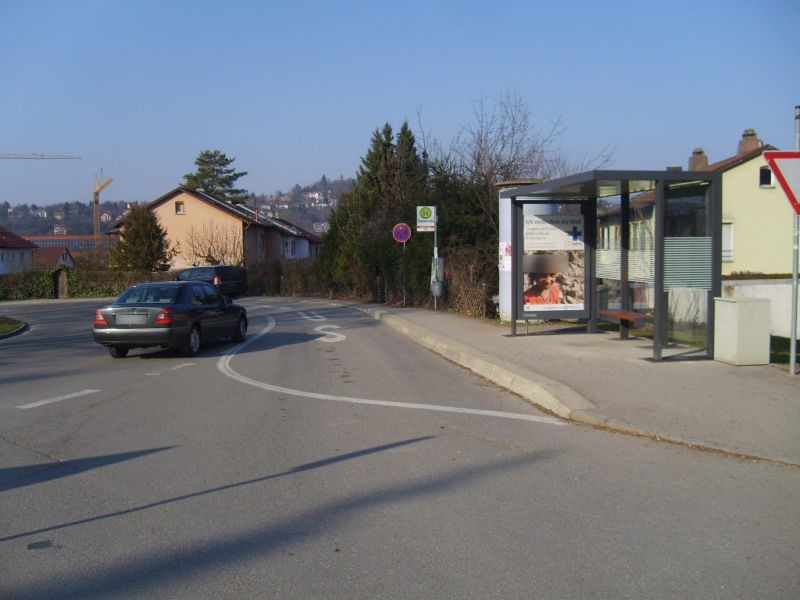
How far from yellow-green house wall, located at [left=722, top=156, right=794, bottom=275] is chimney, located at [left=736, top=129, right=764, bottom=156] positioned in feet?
9.41

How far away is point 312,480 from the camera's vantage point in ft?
20.2

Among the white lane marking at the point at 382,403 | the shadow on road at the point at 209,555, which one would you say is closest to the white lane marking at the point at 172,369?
the white lane marking at the point at 382,403

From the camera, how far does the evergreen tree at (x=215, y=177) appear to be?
3561 inches

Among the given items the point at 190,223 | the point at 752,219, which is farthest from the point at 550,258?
the point at 190,223

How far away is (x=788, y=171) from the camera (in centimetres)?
973

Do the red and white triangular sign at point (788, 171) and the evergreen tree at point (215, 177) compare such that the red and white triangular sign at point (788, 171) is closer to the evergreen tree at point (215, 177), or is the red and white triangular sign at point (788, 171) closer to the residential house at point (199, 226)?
the residential house at point (199, 226)

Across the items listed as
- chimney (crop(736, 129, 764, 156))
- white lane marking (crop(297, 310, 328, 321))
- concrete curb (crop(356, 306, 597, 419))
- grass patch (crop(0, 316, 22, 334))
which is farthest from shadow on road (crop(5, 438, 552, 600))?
chimney (crop(736, 129, 764, 156))

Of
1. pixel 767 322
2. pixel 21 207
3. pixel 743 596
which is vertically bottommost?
pixel 743 596

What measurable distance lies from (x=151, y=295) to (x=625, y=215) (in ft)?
29.7

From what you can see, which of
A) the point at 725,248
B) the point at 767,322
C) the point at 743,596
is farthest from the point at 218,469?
the point at 725,248

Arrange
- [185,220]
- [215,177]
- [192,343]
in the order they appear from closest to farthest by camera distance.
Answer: [192,343]
[185,220]
[215,177]

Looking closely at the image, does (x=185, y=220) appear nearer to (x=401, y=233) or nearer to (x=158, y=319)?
(x=401, y=233)

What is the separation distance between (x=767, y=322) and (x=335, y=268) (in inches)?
1058

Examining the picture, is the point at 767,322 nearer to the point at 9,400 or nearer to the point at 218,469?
the point at 218,469
